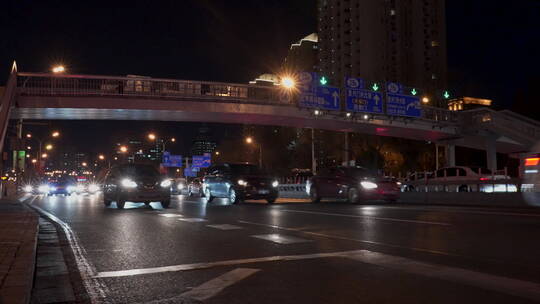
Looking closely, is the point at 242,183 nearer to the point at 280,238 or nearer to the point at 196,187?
the point at 280,238

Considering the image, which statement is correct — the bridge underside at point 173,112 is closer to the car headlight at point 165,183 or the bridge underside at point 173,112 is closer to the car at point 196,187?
the car at point 196,187

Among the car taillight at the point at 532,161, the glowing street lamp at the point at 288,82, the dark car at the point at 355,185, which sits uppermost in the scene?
the glowing street lamp at the point at 288,82

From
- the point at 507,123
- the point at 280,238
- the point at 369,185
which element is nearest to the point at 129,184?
the point at 369,185

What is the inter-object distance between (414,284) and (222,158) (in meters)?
84.5

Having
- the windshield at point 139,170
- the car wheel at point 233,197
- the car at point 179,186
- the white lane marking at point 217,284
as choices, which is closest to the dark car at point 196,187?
the car at point 179,186

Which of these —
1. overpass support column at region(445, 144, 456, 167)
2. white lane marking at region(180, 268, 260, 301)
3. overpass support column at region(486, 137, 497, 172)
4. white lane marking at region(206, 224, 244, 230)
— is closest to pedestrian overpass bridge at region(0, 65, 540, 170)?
overpass support column at region(486, 137, 497, 172)

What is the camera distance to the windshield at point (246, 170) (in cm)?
2211

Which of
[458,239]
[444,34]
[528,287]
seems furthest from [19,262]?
[444,34]

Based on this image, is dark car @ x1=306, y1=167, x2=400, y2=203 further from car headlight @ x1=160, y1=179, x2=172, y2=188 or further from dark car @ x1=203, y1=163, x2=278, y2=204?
car headlight @ x1=160, y1=179, x2=172, y2=188

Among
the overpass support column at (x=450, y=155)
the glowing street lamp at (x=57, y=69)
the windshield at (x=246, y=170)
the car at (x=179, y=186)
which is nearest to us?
the windshield at (x=246, y=170)

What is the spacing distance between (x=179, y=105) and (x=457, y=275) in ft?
95.4

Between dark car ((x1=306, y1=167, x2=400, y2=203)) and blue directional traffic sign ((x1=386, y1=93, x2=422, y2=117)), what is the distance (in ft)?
56.9

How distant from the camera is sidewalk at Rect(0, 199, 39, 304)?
4.79m

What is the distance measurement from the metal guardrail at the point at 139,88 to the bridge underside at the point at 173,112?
0.35 m
